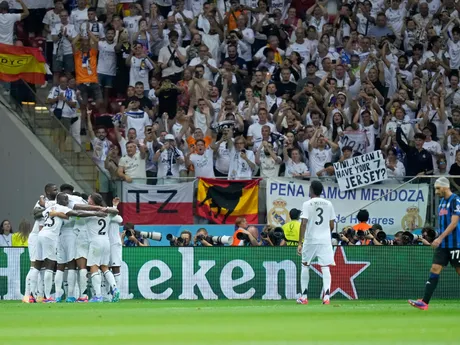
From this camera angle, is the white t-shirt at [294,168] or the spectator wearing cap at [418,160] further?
the white t-shirt at [294,168]

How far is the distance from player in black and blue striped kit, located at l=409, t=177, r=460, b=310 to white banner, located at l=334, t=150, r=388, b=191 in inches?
293

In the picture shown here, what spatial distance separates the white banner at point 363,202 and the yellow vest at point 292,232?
1752mm

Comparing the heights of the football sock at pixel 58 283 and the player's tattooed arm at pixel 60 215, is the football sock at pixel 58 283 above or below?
below

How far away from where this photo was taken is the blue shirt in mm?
18062

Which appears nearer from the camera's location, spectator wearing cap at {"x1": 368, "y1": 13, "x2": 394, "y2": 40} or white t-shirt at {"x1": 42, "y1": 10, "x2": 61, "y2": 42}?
white t-shirt at {"x1": 42, "y1": 10, "x2": 61, "y2": 42}

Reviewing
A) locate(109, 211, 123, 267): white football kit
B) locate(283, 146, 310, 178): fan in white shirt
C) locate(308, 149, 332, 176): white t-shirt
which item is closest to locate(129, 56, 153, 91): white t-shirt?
locate(283, 146, 310, 178): fan in white shirt

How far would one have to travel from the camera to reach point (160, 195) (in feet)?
89.3

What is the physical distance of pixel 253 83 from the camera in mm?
29328

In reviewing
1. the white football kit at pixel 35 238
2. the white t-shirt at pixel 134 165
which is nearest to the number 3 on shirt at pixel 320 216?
the white football kit at pixel 35 238

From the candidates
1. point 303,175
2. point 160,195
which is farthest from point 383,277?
point 160,195

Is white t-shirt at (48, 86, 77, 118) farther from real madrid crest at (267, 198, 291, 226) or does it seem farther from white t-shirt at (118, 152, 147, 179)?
real madrid crest at (267, 198, 291, 226)

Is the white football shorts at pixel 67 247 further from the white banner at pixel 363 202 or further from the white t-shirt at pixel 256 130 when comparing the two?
the white t-shirt at pixel 256 130

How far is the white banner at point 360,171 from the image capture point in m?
25.8

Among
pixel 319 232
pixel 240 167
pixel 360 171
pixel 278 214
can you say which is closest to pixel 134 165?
pixel 240 167
